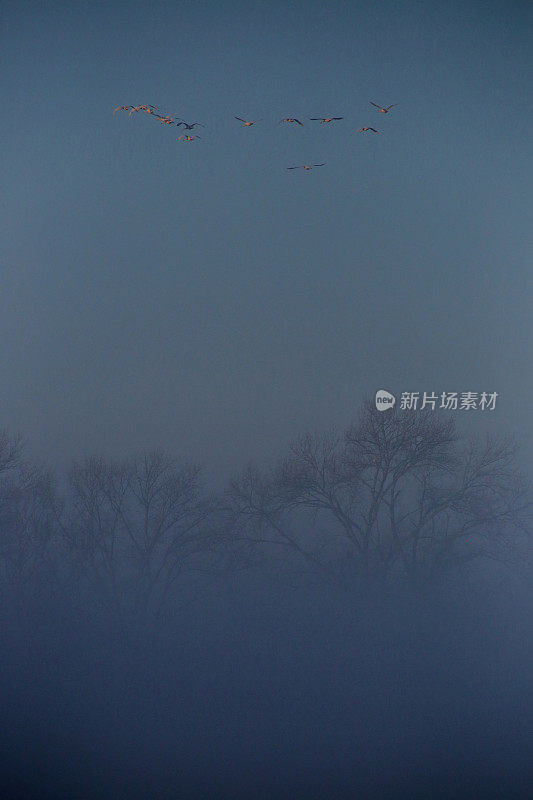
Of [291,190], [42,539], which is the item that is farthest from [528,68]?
[42,539]

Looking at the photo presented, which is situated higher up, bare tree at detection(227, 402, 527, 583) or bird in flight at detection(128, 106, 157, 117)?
bird in flight at detection(128, 106, 157, 117)

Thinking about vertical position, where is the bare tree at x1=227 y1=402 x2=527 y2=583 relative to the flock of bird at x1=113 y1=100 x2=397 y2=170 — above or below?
below

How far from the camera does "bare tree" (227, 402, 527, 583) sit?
77.9 inches

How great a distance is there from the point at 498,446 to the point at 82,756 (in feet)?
4.95

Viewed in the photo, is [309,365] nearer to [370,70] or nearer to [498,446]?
[498,446]

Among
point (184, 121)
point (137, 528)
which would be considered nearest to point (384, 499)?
point (137, 528)

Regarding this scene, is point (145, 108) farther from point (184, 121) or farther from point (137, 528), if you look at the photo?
point (137, 528)

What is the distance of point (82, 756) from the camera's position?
188 centimetres

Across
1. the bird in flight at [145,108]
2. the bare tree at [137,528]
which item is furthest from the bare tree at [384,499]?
the bird in flight at [145,108]

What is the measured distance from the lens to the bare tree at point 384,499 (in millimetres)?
1979

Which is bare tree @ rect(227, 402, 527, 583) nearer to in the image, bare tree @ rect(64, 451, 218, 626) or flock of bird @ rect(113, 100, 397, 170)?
bare tree @ rect(64, 451, 218, 626)

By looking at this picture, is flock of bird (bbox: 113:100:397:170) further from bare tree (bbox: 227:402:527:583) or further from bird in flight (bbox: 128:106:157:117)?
bare tree (bbox: 227:402:527:583)

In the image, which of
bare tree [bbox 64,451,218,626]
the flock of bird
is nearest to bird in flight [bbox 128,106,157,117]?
the flock of bird

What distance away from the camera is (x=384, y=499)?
2.00 meters
